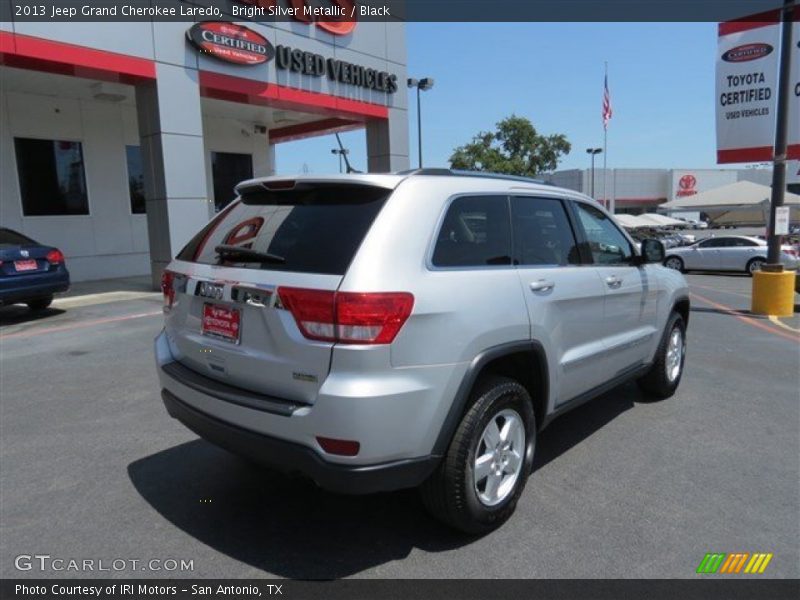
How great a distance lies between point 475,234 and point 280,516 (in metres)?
1.87

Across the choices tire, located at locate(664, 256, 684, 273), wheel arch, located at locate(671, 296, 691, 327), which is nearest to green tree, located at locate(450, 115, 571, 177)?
tire, located at locate(664, 256, 684, 273)

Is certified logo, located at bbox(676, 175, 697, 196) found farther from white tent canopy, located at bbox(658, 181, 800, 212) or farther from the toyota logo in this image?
white tent canopy, located at bbox(658, 181, 800, 212)

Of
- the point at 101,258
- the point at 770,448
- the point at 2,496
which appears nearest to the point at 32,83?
the point at 101,258

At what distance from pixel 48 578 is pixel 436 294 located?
2.22 metres

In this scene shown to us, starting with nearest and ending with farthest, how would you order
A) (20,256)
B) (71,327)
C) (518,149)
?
(71,327) < (20,256) < (518,149)

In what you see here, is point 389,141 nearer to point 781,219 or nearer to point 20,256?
point 781,219

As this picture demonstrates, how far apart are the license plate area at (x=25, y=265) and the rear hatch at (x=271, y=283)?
7122mm

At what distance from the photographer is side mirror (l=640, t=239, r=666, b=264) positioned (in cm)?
469

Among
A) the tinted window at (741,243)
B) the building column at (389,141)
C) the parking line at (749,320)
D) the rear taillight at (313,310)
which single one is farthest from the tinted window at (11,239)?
the tinted window at (741,243)

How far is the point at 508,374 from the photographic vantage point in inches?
131

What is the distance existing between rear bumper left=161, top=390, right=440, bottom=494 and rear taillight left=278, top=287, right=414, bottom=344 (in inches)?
20.7

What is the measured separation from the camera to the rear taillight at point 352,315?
252 centimetres

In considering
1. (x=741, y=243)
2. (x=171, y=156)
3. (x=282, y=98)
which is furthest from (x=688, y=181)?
(x=171, y=156)

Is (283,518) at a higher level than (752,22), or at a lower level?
lower
